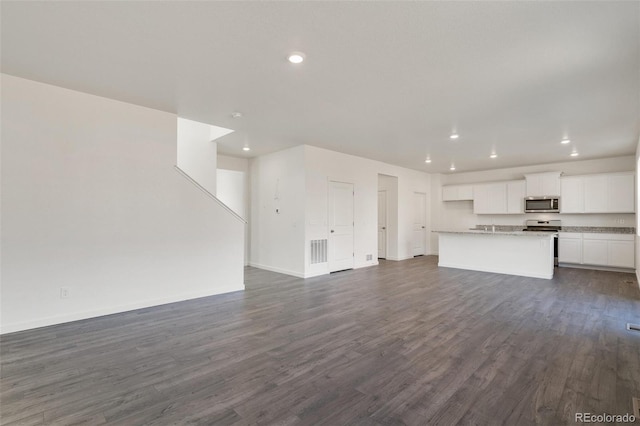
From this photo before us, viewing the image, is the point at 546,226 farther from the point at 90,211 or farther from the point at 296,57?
the point at 90,211

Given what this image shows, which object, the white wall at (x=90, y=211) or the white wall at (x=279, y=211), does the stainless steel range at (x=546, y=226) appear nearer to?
the white wall at (x=279, y=211)

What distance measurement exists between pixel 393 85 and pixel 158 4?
7.76 feet

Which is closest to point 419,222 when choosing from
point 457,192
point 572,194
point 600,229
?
point 457,192

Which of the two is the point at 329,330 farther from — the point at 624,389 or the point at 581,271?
the point at 581,271

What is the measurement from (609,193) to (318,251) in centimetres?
703

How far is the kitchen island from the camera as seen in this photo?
20.6 ft

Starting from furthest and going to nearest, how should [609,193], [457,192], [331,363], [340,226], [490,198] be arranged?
[457,192]
[490,198]
[609,193]
[340,226]
[331,363]

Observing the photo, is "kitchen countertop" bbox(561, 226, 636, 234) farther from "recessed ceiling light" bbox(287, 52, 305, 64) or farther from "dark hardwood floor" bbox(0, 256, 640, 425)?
"recessed ceiling light" bbox(287, 52, 305, 64)

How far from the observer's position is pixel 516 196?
8445 millimetres

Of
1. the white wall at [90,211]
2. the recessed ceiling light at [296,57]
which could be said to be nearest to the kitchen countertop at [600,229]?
the recessed ceiling light at [296,57]

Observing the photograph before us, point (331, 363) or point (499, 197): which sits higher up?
point (499, 197)

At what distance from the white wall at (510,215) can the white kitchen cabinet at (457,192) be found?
0.21 meters

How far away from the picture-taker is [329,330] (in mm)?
3371

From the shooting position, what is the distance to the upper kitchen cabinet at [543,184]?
7.77m
